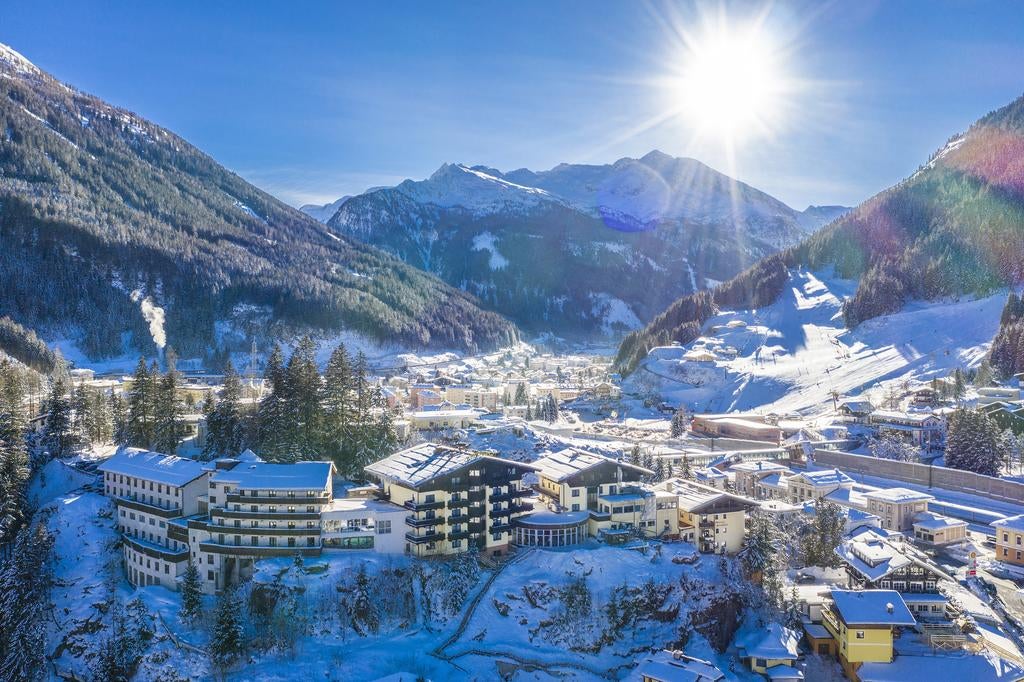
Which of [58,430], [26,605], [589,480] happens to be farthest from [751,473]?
[58,430]

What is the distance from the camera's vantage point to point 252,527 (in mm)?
41125

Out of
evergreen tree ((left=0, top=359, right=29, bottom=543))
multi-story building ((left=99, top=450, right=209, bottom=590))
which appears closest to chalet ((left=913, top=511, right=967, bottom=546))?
multi-story building ((left=99, top=450, right=209, bottom=590))

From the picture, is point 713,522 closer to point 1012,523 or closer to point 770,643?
point 770,643

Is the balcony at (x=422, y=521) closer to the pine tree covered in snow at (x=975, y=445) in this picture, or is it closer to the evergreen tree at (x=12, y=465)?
the evergreen tree at (x=12, y=465)

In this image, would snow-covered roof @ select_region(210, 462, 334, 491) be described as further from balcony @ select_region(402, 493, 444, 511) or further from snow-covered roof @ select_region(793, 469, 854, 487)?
snow-covered roof @ select_region(793, 469, 854, 487)

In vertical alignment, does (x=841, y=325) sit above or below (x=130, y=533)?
above

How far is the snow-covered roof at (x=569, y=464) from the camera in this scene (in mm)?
47938

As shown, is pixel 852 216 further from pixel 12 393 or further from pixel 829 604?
pixel 12 393

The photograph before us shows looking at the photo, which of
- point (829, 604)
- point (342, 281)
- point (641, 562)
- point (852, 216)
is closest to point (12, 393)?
point (641, 562)

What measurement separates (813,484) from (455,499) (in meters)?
34.5

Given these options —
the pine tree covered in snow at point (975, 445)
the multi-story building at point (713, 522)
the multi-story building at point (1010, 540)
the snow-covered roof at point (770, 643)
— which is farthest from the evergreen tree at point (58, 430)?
the pine tree covered in snow at point (975, 445)

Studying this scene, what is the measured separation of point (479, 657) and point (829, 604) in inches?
790

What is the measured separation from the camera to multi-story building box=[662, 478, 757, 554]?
46.5 meters

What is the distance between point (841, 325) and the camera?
416 feet
